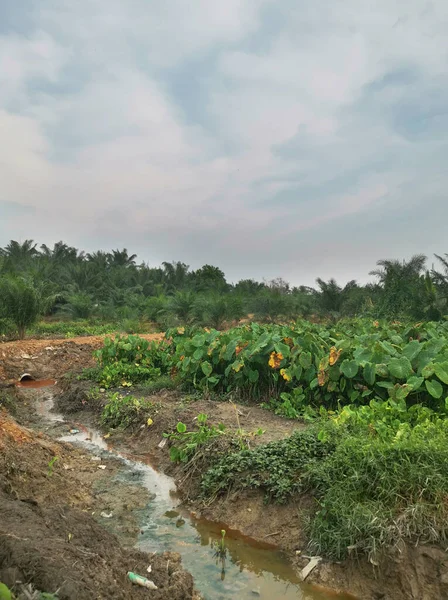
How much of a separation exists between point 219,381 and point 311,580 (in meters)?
5.02

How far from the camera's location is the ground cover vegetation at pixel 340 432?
3.74 meters

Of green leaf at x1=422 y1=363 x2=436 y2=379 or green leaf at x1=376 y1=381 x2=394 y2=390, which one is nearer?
green leaf at x1=422 y1=363 x2=436 y2=379

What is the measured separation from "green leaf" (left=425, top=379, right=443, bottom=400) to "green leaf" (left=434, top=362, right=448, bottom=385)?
0.34 feet

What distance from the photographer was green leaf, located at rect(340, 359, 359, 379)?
6438 mm

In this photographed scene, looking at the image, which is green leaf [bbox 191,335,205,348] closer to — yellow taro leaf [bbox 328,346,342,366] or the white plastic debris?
yellow taro leaf [bbox 328,346,342,366]

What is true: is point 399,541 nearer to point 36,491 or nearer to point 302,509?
point 302,509

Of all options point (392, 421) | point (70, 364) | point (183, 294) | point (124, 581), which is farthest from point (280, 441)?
point (183, 294)

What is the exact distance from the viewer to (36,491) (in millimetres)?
4777

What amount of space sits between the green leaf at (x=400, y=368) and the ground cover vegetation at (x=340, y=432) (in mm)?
13

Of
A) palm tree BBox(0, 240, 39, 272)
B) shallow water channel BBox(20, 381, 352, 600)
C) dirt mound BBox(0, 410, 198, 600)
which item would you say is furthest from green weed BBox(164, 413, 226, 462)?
palm tree BBox(0, 240, 39, 272)

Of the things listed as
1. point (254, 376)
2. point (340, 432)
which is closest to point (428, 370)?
point (340, 432)

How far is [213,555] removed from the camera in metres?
4.11

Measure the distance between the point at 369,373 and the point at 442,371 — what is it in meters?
0.92

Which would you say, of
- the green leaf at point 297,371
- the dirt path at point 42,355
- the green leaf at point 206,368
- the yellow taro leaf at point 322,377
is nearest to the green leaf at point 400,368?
the yellow taro leaf at point 322,377
